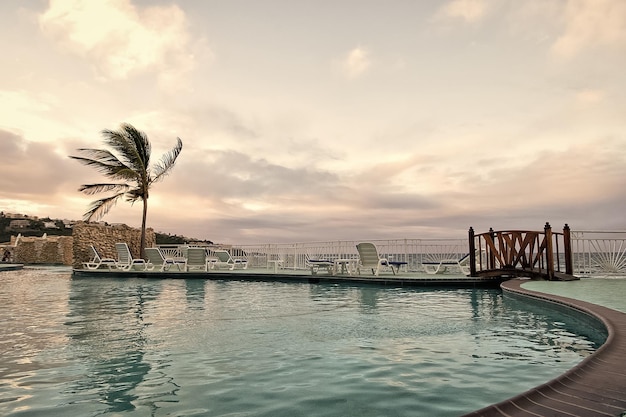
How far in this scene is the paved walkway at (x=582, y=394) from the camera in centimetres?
213

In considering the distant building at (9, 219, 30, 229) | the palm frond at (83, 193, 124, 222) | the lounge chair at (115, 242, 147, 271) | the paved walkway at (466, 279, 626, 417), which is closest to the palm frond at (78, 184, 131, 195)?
the palm frond at (83, 193, 124, 222)

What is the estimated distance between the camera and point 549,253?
11.3 meters

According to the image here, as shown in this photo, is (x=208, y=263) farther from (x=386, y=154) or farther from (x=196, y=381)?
(x=196, y=381)

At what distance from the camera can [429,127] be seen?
1391 centimetres

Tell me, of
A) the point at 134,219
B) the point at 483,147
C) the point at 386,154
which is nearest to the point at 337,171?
the point at 386,154

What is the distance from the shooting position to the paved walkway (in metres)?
2.13

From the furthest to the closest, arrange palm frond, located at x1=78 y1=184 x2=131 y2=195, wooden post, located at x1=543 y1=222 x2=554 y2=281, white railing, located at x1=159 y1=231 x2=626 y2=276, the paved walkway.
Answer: palm frond, located at x1=78 y1=184 x2=131 y2=195 < white railing, located at x1=159 y1=231 x2=626 y2=276 < wooden post, located at x1=543 y1=222 x2=554 y2=281 < the paved walkway

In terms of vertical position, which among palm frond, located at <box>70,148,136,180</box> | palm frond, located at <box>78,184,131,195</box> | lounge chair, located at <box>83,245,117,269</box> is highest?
palm frond, located at <box>70,148,136,180</box>

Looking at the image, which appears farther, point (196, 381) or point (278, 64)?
point (278, 64)

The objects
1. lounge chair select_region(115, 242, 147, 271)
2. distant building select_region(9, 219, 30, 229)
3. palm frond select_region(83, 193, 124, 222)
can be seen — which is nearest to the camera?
lounge chair select_region(115, 242, 147, 271)

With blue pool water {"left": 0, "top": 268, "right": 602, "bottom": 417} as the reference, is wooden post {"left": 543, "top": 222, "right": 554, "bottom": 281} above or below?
above

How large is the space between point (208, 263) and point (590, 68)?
1476 cm

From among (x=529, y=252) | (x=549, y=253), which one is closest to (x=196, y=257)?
(x=529, y=252)

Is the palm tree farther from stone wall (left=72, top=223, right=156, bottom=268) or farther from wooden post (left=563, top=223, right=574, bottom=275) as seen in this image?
wooden post (left=563, top=223, right=574, bottom=275)
